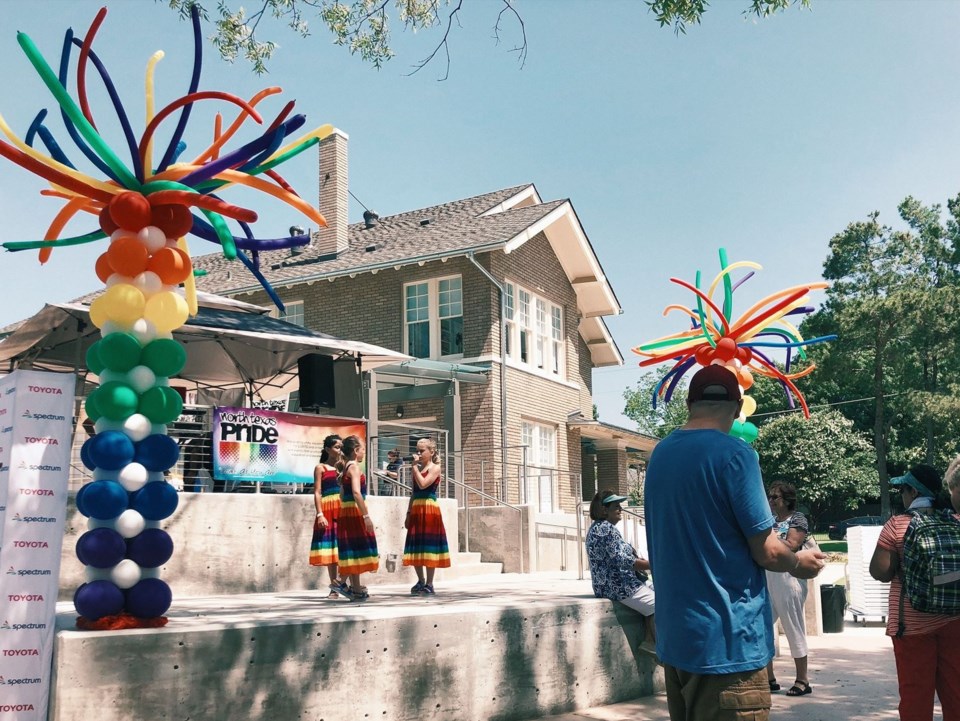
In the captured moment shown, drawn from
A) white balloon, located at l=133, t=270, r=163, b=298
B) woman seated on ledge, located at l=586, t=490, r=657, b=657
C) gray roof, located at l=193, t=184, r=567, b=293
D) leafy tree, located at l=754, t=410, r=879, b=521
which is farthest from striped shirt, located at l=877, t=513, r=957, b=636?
leafy tree, located at l=754, t=410, r=879, b=521

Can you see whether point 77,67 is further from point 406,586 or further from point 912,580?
point 406,586

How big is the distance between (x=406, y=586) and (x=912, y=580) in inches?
339

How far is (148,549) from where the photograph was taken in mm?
6422

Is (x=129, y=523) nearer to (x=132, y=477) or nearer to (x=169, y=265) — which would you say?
(x=132, y=477)

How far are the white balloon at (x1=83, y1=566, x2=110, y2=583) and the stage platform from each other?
0.34 meters

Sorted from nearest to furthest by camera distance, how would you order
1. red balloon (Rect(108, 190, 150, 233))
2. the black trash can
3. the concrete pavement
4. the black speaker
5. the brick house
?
red balloon (Rect(108, 190, 150, 233)) → the concrete pavement → the black trash can → the black speaker → the brick house

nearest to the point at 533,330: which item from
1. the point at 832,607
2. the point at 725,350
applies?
the point at 725,350

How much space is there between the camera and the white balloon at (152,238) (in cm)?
670

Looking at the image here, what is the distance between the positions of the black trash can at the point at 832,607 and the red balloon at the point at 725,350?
3410 millimetres

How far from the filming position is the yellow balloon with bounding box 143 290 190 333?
6.77 metres

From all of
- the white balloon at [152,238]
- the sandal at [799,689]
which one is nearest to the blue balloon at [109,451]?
the white balloon at [152,238]

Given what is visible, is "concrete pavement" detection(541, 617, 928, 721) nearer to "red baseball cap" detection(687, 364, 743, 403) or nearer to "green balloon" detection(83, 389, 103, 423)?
"green balloon" detection(83, 389, 103, 423)

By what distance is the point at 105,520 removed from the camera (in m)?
6.34

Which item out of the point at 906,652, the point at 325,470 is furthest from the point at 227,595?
the point at 906,652
